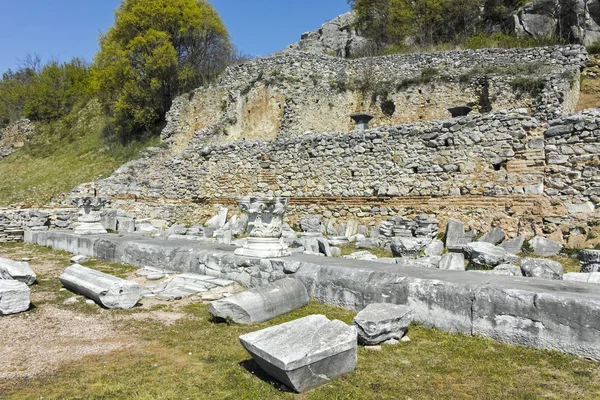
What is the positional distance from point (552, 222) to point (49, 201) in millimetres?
20689

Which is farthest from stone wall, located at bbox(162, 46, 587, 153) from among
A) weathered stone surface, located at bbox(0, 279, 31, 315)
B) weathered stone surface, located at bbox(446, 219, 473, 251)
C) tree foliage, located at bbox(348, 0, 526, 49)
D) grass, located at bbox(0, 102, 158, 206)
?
weathered stone surface, located at bbox(0, 279, 31, 315)

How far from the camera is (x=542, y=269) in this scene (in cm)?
536

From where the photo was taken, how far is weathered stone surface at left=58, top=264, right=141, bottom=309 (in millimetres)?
5594

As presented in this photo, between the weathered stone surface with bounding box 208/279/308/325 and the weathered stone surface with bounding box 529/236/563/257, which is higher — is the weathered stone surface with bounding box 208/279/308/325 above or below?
below

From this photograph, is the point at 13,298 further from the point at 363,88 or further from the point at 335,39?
the point at 335,39

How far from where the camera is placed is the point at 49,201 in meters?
20.7

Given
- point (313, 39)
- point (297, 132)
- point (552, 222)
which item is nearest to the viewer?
point (552, 222)

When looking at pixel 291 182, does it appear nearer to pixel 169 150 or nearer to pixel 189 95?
pixel 169 150

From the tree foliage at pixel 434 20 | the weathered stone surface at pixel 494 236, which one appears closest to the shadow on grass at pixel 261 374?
the weathered stone surface at pixel 494 236

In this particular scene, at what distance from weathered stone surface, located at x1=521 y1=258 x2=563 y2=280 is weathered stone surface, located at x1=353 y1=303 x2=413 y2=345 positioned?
2.01 meters

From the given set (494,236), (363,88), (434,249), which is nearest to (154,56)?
(363,88)

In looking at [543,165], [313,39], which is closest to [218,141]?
[543,165]

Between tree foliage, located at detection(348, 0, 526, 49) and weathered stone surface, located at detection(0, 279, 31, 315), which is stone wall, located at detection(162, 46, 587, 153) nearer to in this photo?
tree foliage, located at detection(348, 0, 526, 49)

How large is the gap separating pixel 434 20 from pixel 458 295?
24932 millimetres
